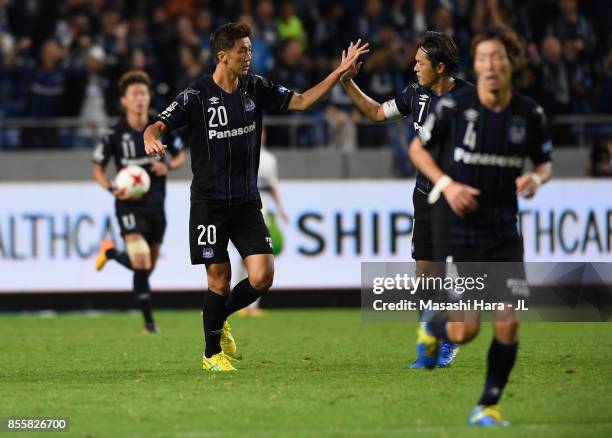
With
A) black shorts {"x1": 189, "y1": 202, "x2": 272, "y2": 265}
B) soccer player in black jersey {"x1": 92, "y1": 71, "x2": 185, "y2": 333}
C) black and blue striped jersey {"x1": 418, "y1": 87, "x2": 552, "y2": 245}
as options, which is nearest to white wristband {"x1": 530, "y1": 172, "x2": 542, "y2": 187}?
black and blue striped jersey {"x1": 418, "y1": 87, "x2": 552, "y2": 245}

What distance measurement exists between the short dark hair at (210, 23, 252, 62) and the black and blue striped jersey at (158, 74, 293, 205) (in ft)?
1.06

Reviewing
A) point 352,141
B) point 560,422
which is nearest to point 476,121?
point 560,422

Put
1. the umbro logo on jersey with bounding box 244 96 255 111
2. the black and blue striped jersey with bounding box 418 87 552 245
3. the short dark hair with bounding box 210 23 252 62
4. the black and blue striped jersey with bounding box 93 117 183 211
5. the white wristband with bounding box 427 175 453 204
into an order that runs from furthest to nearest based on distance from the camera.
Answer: the black and blue striped jersey with bounding box 93 117 183 211 < the umbro logo on jersey with bounding box 244 96 255 111 < the short dark hair with bounding box 210 23 252 62 < the black and blue striped jersey with bounding box 418 87 552 245 < the white wristband with bounding box 427 175 453 204

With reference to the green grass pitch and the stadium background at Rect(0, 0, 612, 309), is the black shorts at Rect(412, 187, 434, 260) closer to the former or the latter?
the green grass pitch

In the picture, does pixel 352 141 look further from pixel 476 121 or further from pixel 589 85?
pixel 476 121

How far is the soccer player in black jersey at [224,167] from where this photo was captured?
10375 mm

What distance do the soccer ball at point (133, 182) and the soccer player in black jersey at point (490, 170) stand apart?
273 inches

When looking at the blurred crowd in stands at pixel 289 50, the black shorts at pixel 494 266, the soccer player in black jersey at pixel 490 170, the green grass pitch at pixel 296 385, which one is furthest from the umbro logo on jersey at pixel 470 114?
the blurred crowd in stands at pixel 289 50

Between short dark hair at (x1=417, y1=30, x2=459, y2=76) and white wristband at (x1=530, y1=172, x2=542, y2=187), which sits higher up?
short dark hair at (x1=417, y1=30, x2=459, y2=76)

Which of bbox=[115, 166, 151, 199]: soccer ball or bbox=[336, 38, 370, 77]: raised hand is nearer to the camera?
bbox=[336, 38, 370, 77]: raised hand

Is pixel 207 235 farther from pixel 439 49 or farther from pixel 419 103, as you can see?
pixel 439 49

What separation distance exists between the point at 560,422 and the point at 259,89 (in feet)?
14.1

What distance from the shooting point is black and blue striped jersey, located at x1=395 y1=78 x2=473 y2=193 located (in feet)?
34.4

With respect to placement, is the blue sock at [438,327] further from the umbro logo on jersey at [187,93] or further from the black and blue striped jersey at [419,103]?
the umbro logo on jersey at [187,93]
